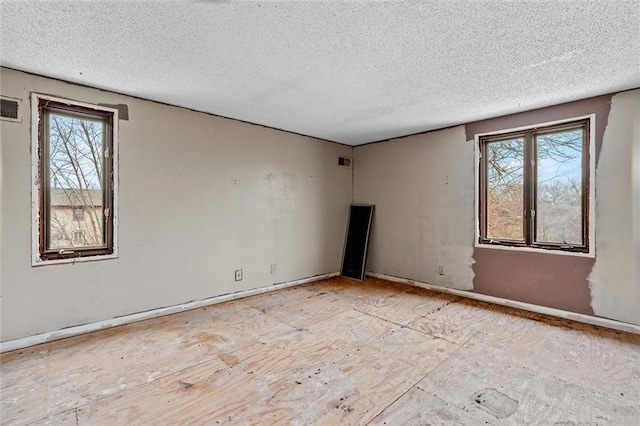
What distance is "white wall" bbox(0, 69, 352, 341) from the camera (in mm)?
2576

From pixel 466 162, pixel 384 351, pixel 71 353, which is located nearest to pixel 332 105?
pixel 466 162

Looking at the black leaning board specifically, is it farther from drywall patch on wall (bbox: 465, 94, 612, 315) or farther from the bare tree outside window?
the bare tree outside window

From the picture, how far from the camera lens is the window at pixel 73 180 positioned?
2688mm

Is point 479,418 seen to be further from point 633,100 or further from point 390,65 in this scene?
point 633,100

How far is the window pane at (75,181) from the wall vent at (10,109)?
21 centimetres

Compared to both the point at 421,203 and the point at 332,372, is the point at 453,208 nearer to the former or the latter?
the point at 421,203


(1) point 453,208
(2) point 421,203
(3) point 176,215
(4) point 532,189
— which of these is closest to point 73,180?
(3) point 176,215

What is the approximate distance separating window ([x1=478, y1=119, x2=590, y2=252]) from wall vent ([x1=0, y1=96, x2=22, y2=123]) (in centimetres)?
482

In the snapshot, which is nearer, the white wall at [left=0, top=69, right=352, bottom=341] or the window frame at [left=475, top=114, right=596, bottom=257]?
the white wall at [left=0, top=69, right=352, bottom=341]

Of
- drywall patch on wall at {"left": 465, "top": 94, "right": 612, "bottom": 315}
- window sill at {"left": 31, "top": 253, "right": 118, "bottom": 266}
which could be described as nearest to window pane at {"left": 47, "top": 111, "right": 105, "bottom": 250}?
window sill at {"left": 31, "top": 253, "right": 118, "bottom": 266}

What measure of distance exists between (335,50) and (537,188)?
2.89 meters

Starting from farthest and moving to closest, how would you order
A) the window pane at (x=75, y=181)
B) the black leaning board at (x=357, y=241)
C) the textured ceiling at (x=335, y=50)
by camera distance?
the black leaning board at (x=357, y=241) → the window pane at (x=75, y=181) → the textured ceiling at (x=335, y=50)

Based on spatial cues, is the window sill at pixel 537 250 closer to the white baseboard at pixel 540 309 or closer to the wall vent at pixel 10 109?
the white baseboard at pixel 540 309

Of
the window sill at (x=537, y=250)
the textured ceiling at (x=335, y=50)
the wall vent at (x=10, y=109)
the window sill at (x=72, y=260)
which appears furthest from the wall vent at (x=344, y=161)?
the wall vent at (x=10, y=109)
